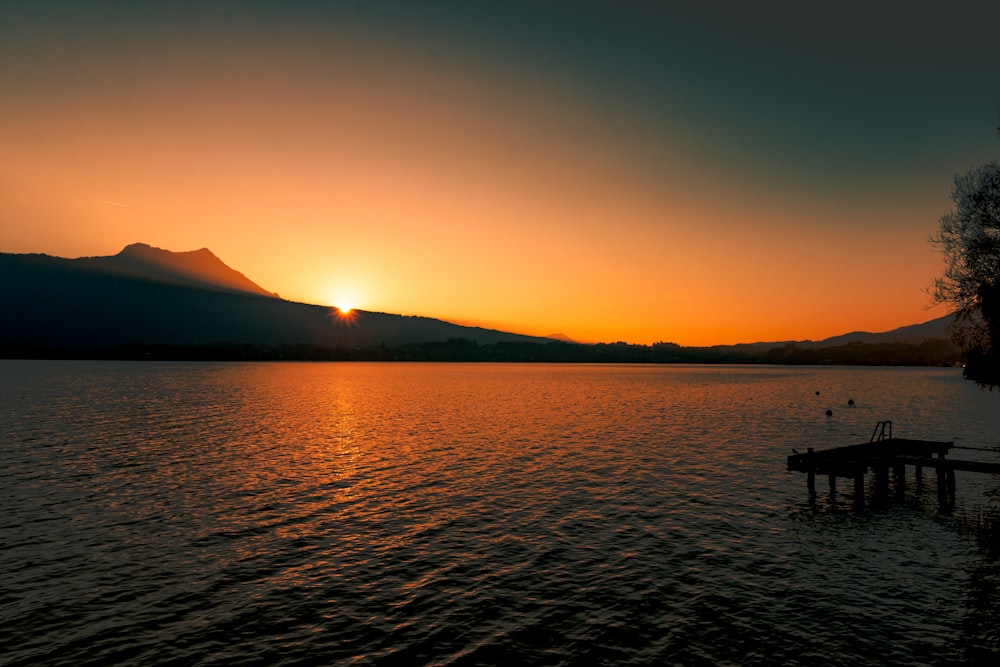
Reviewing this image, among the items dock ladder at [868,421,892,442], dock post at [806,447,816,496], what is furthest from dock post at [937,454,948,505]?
dock post at [806,447,816,496]

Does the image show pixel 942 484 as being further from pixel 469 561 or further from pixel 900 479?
pixel 469 561

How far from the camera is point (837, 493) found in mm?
36469

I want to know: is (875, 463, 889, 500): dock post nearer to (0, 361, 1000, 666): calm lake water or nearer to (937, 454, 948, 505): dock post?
(0, 361, 1000, 666): calm lake water

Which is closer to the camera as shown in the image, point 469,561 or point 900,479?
point 469,561

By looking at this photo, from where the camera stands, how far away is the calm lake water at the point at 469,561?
Result: 52.2ft

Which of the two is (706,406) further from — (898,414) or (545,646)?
(545,646)

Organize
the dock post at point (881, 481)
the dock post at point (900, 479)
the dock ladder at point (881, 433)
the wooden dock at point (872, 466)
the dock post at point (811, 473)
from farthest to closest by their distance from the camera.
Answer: the dock ladder at point (881, 433) < the dock post at point (900, 479) < the dock post at point (881, 481) < the dock post at point (811, 473) < the wooden dock at point (872, 466)

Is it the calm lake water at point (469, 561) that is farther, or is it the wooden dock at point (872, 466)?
the wooden dock at point (872, 466)

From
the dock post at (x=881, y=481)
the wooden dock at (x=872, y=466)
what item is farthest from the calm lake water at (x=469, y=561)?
the dock post at (x=881, y=481)

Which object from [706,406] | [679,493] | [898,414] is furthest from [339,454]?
[898,414]

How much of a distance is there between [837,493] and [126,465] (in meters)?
52.6

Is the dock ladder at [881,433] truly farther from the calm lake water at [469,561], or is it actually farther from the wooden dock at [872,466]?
the calm lake water at [469,561]

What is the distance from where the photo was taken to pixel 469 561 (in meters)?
22.6

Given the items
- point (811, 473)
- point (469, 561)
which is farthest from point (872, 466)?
point (469, 561)
